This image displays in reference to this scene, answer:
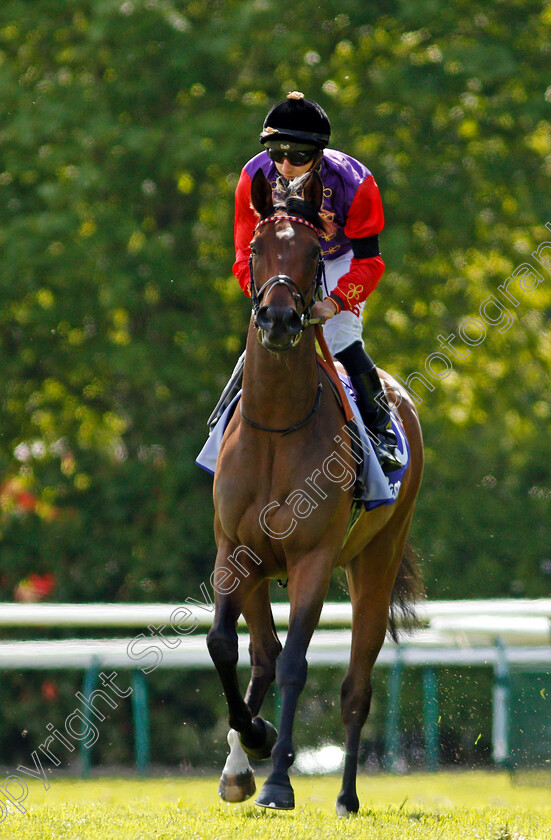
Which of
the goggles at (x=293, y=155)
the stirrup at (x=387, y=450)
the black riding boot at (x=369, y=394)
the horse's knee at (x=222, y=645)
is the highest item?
the goggles at (x=293, y=155)

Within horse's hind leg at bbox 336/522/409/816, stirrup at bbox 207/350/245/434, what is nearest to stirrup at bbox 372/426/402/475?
horse's hind leg at bbox 336/522/409/816

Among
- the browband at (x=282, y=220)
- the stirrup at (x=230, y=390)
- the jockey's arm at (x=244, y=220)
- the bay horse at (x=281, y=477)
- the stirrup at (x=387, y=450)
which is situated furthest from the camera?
the stirrup at (x=387, y=450)

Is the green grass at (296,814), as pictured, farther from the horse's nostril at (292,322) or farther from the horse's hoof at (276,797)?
the horse's nostril at (292,322)

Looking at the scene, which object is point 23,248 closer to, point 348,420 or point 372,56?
point 372,56

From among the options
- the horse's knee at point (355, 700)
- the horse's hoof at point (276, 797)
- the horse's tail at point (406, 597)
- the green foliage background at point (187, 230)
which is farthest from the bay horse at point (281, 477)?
the green foliage background at point (187, 230)

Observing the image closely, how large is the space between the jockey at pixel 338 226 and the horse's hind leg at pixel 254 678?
2.96 ft

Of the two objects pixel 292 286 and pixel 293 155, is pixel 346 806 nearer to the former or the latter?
pixel 292 286

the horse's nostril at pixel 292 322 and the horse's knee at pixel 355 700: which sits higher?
the horse's nostril at pixel 292 322

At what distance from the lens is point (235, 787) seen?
563cm

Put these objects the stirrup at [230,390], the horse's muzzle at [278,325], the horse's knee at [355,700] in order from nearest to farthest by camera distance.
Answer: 1. the horse's muzzle at [278,325]
2. the stirrup at [230,390]
3. the horse's knee at [355,700]

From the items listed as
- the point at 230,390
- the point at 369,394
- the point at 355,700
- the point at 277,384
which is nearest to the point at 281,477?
the point at 277,384

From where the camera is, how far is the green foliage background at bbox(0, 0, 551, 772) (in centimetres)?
1210

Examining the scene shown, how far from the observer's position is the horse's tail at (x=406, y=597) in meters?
6.89

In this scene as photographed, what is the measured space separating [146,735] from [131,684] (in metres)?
1.28
